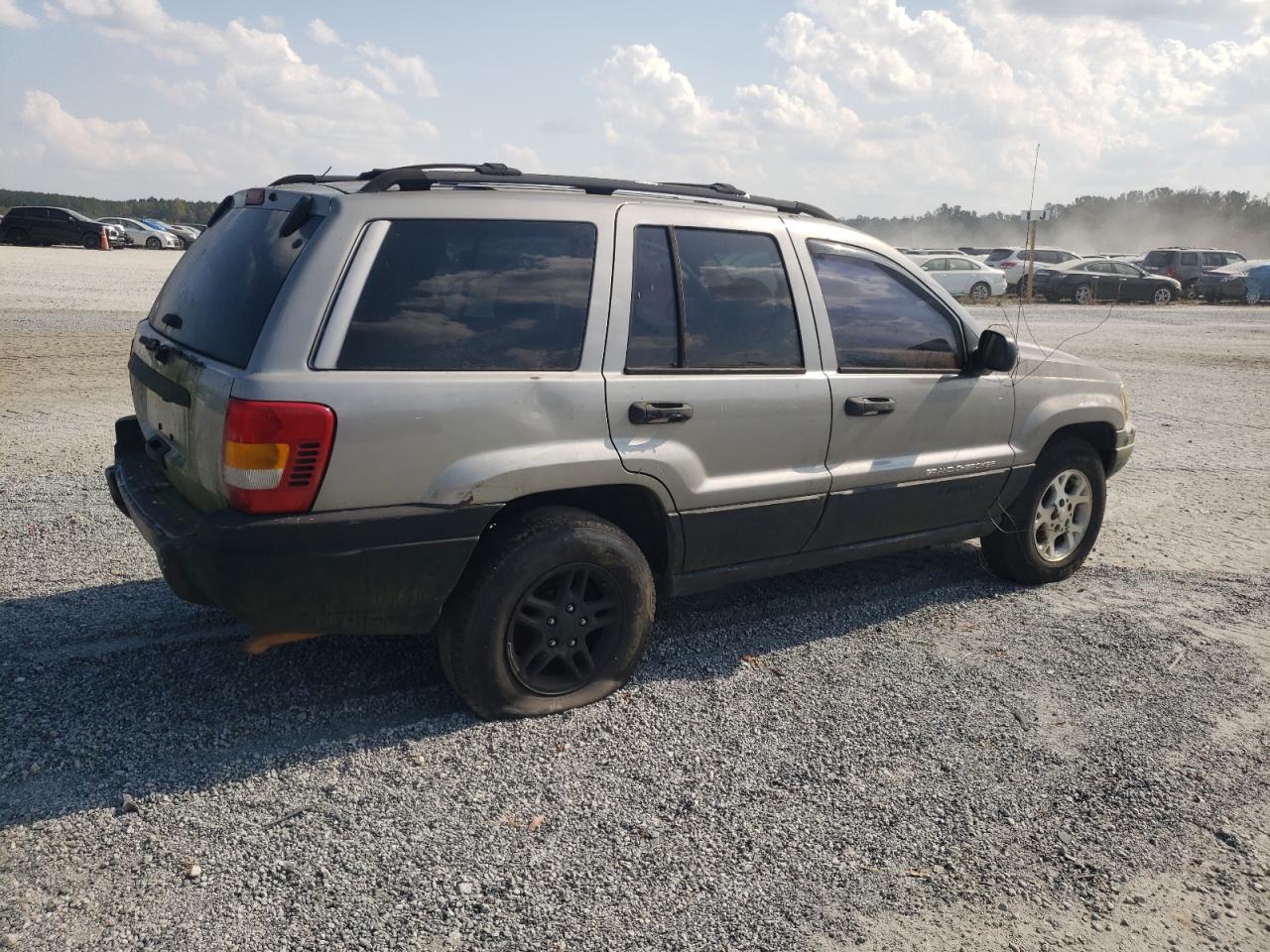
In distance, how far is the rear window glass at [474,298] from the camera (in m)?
3.40

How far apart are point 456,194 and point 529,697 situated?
1.83m

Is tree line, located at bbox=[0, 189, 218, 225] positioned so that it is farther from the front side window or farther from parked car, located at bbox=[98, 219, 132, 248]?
the front side window

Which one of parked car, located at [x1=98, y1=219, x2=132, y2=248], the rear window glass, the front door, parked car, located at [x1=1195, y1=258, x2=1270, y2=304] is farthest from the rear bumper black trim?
parked car, located at [x1=98, y1=219, x2=132, y2=248]

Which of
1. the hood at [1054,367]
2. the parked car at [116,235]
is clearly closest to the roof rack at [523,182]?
the hood at [1054,367]

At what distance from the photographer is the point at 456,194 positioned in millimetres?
3629

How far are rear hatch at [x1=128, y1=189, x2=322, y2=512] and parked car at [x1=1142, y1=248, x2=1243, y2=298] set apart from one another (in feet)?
120

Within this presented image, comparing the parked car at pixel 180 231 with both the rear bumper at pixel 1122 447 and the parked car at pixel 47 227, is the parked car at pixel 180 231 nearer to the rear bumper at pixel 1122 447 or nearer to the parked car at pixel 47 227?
the parked car at pixel 47 227

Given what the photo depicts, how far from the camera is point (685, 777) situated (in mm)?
3488

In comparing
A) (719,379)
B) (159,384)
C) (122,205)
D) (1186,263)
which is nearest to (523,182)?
(719,379)

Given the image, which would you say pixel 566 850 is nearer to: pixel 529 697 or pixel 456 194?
pixel 529 697

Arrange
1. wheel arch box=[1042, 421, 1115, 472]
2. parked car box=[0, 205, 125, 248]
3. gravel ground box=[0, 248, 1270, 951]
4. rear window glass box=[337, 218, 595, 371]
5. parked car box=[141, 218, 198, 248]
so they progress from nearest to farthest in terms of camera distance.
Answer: gravel ground box=[0, 248, 1270, 951] < rear window glass box=[337, 218, 595, 371] < wheel arch box=[1042, 421, 1115, 472] < parked car box=[0, 205, 125, 248] < parked car box=[141, 218, 198, 248]

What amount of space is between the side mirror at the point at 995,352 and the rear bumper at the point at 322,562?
249 centimetres

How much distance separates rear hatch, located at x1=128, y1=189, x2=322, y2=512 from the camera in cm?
337

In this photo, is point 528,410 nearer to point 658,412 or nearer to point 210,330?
point 658,412
